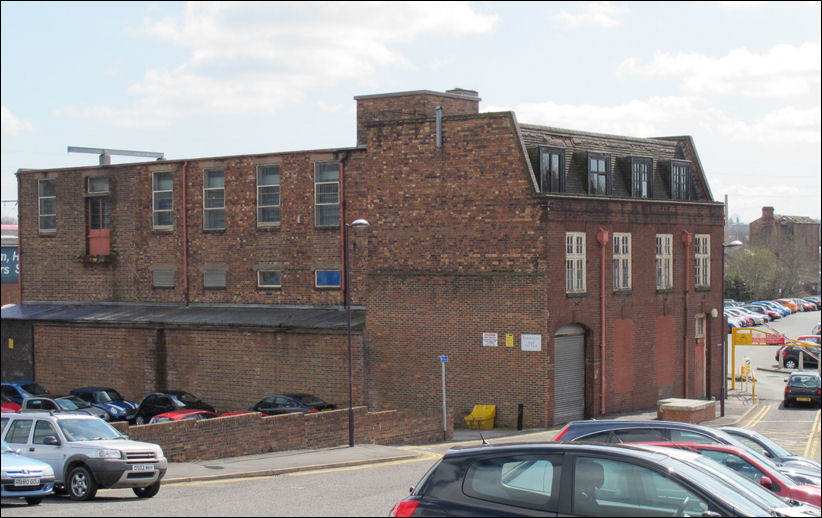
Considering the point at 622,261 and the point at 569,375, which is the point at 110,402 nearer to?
the point at 569,375

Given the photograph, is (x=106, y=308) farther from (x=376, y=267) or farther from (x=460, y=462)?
(x=460, y=462)

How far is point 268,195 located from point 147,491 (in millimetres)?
23300

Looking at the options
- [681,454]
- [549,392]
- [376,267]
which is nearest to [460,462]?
[681,454]

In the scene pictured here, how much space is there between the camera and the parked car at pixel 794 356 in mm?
39681

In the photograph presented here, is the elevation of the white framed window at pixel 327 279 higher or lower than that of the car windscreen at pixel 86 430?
higher

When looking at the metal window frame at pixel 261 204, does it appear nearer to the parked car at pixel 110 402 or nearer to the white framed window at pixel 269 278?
the white framed window at pixel 269 278

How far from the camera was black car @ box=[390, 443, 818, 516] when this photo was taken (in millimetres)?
8484

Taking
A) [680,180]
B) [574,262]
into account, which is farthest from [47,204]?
[680,180]

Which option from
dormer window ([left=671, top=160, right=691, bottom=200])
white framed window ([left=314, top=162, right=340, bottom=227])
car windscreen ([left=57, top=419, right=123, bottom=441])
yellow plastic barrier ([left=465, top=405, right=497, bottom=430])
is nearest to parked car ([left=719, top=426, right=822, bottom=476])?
car windscreen ([left=57, top=419, right=123, bottom=441])

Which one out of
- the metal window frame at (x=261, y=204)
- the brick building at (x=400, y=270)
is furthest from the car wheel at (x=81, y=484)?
the metal window frame at (x=261, y=204)

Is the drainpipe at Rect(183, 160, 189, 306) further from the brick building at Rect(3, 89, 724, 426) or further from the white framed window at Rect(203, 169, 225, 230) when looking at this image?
the white framed window at Rect(203, 169, 225, 230)

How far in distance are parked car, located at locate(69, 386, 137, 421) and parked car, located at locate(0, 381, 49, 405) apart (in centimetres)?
262

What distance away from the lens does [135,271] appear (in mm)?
44281

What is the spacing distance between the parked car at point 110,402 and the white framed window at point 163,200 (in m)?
9.06
